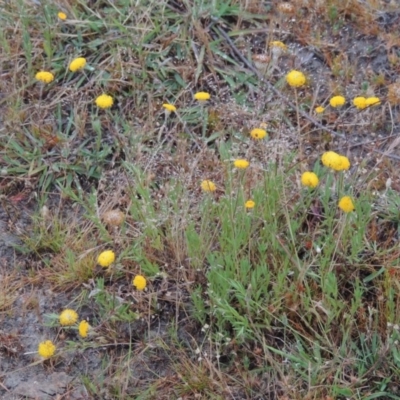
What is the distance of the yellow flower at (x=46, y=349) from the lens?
2.42 m

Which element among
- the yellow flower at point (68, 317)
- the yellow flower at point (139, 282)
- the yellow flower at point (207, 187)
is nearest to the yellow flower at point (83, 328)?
the yellow flower at point (68, 317)

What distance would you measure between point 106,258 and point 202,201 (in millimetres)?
498

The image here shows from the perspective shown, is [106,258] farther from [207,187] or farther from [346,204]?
[346,204]

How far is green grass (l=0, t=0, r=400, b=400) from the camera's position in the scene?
7.80 feet

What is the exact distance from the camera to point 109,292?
8.71ft

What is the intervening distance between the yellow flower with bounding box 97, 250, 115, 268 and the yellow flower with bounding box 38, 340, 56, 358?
13.9 inches

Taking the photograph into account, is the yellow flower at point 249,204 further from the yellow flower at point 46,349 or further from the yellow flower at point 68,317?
the yellow flower at point 46,349

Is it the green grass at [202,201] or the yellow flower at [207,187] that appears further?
the yellow flower at [207,187]

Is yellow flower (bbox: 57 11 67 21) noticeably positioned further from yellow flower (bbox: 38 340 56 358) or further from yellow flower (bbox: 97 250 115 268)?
yellow flower (bbox: 38 340 56 358)

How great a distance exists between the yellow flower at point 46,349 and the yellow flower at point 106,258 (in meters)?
0.35

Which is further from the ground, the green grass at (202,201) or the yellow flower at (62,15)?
the yellow flower at (62,15)

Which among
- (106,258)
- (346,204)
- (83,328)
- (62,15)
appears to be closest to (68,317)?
(83,328)

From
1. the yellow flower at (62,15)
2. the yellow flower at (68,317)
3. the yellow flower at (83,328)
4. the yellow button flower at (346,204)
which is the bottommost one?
the yellow flower at (68,317)

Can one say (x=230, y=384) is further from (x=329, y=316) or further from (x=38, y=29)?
(x=38, y=29)
